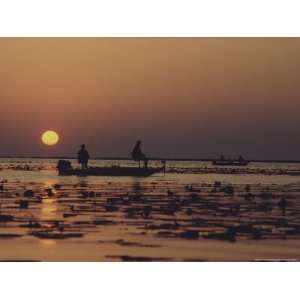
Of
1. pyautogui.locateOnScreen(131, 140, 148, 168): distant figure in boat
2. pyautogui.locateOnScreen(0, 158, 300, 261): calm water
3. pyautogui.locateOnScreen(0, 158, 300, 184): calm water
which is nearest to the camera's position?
pyautogui.locateOnScreen(0, 158, 300, 261): calm water

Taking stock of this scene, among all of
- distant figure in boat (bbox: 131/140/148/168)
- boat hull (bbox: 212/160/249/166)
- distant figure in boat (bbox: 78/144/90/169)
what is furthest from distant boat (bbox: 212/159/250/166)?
distant figure in boat (bbox: 78/144/90/169)

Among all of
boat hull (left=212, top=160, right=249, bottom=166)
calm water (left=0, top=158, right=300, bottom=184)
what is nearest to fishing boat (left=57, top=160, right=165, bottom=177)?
calm water (left=0, top=158, right=300, bottom=184)

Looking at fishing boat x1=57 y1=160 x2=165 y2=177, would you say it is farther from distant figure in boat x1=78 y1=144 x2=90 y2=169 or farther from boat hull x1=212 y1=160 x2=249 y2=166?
boat hull x1=212 y1=160 x2=249 y2=166

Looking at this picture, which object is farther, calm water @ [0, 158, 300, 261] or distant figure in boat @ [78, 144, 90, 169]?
distant figure in boat @ [78, 144, 90, 169]

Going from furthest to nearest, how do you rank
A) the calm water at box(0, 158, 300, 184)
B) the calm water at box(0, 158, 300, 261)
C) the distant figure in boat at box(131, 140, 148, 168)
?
the distant figure in boat at box(131, 140, 148, 168) → the calm water at box(0, 158, 300, 184) → the calm water at box(0, 158, 300, 261)

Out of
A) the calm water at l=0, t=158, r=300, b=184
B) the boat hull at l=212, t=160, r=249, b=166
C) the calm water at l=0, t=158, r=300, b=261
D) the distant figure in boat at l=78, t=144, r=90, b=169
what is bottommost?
the calm water at l=0, t=158, r=300, b=261

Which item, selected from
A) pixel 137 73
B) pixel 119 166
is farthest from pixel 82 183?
pixel 137 73

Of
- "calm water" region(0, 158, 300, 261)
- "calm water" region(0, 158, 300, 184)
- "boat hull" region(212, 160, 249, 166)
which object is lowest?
"calm water" region(0, 158, 300, 261)

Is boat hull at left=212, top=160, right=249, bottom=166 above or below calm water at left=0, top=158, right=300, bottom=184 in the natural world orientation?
above

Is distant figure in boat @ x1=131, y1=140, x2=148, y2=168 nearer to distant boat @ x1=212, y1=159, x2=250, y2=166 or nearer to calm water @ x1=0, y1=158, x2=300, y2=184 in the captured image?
calm water @ x1=0, y1=158, x2=300, y2=184

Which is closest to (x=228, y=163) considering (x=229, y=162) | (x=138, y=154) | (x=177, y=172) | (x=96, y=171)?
(x=229, y=162)

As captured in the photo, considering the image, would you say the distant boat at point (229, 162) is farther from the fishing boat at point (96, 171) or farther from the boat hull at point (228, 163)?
the fishing boat at point (96, 171)
